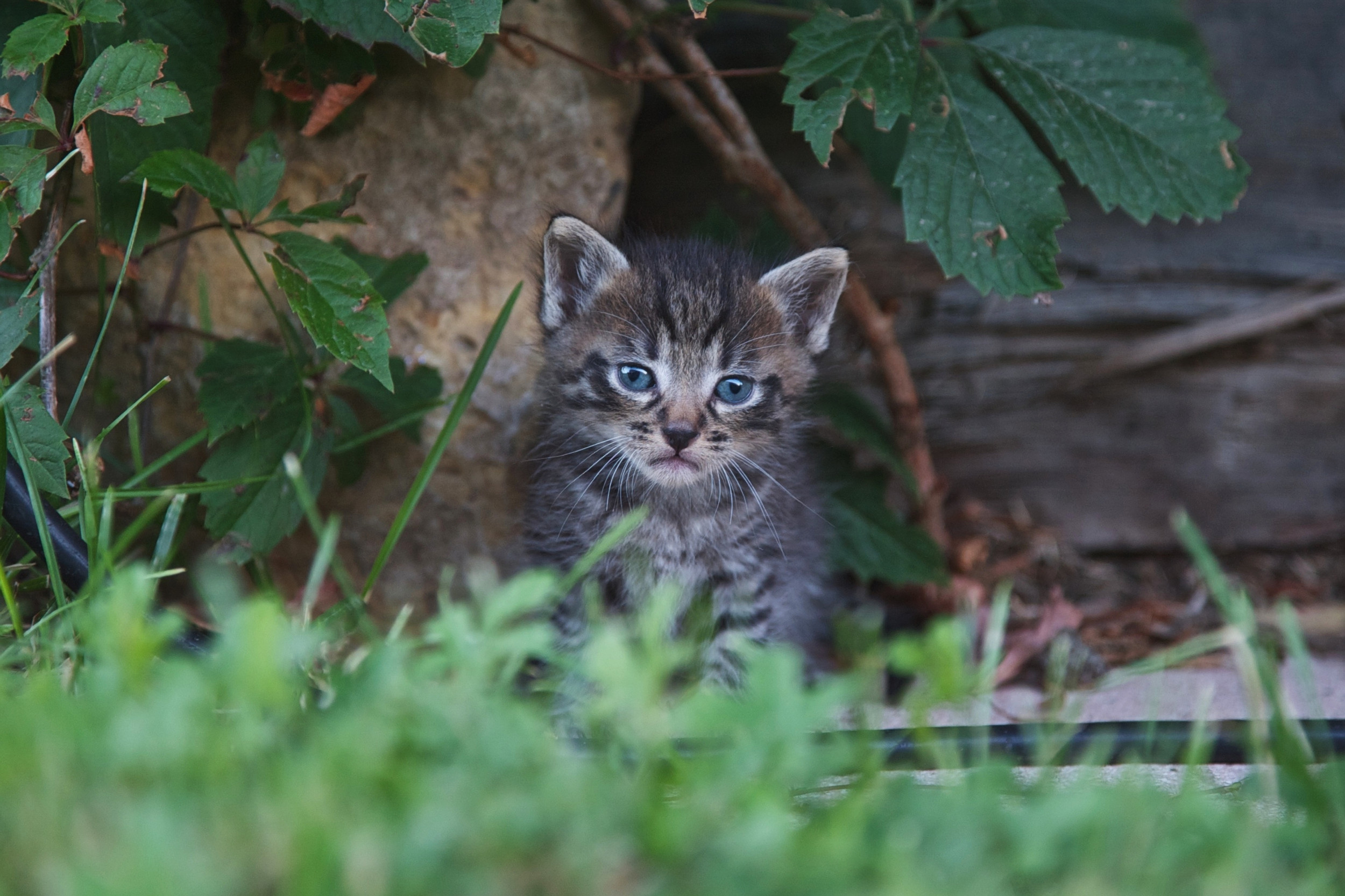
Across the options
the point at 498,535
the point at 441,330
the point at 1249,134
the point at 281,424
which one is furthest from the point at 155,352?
the point at 1249,134

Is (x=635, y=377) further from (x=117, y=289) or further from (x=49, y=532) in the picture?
(x=49, y=532)

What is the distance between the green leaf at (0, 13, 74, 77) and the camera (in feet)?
7.40

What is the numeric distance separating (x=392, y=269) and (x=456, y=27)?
0.72 metres

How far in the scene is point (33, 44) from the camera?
2283mm

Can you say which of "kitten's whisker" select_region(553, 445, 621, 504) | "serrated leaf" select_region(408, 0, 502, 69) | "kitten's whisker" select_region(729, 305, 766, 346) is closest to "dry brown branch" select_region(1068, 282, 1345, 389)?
"kitten's whisker" select_region(729, 305, 766, 346)

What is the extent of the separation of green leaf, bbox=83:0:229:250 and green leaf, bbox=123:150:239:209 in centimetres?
9

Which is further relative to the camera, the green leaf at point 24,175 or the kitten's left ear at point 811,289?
the kitten's left ear at point 811,289

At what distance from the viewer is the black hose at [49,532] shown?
2.15 metres

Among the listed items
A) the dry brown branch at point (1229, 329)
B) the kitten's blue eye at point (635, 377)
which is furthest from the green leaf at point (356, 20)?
the dry brown branch at point (1229, 329)

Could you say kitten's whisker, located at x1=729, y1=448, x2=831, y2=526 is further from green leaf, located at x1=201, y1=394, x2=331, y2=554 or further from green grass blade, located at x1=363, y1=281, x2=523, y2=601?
green leaf, located at x1=201, y1=394, x2=331, y2=554

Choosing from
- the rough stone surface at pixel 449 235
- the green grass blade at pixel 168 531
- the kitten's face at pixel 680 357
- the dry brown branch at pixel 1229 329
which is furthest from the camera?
the dry brown branch at pixel 1229 329

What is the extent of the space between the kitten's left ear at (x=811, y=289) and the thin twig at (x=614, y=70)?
51cm

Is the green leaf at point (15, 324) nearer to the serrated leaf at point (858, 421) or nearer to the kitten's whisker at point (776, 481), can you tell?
the kitten's whisker at point (776, 481)


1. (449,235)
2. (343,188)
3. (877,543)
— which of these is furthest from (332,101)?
(877,543)
